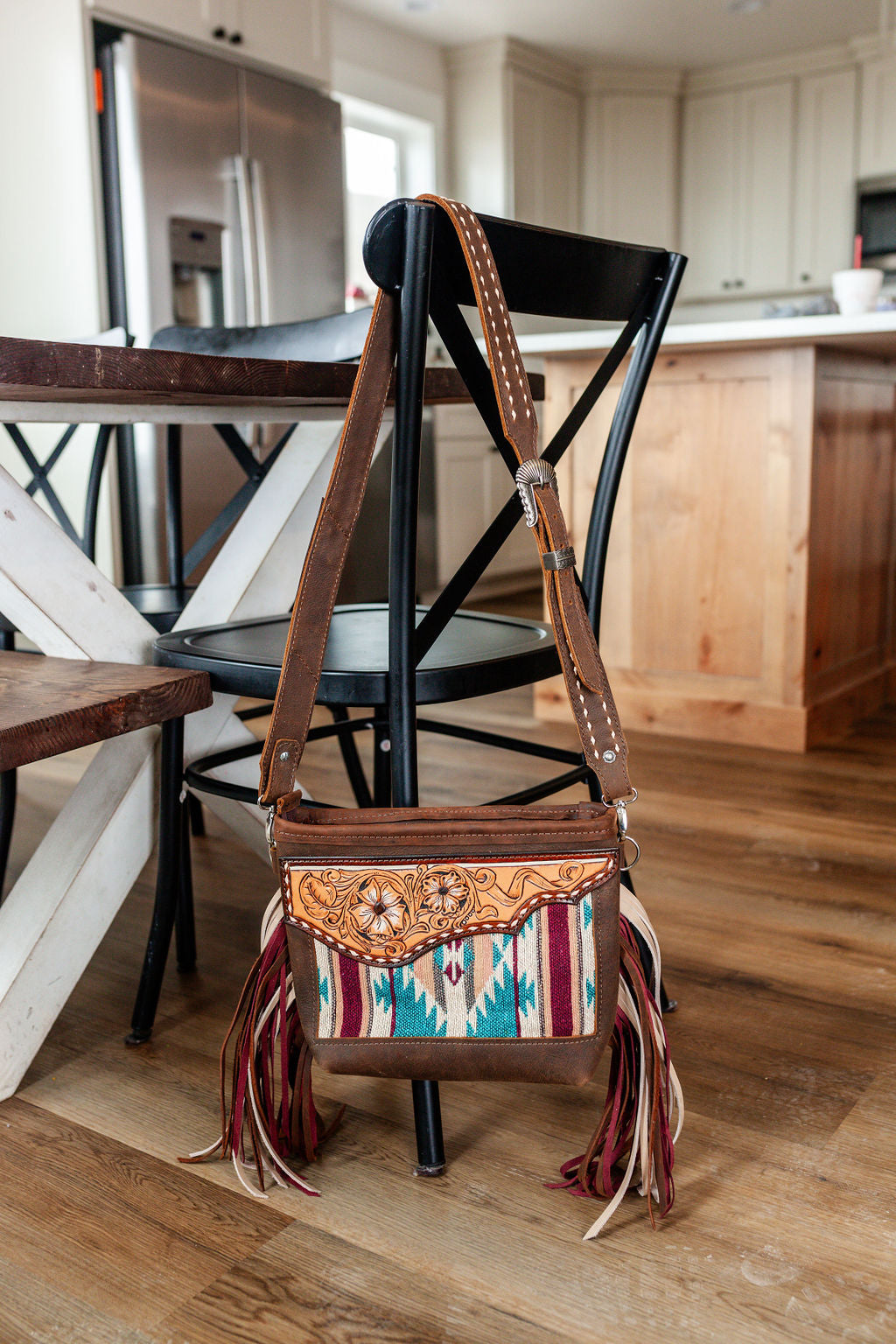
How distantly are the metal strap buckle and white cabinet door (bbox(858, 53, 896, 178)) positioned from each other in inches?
209

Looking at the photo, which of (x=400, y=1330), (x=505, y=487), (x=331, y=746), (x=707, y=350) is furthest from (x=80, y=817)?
(x=505, y=487)

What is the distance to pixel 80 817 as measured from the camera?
130 centimetres

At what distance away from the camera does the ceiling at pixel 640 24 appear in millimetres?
4793

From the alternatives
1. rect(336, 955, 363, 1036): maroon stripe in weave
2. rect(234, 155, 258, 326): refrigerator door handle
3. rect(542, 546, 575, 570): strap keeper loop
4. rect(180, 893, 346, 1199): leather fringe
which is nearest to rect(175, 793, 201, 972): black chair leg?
rect(180, 893, 346, 1199): leather fringe

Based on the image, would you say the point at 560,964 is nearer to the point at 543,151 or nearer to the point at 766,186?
the point at 543,151

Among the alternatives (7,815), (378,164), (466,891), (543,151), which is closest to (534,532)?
(466,891)

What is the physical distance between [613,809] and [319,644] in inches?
10.5

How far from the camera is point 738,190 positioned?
5734 millimetres

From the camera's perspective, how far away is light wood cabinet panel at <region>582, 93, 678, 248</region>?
18.8 feet

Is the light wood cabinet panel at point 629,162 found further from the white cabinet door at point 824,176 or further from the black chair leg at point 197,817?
the black chair leg at point 197,817

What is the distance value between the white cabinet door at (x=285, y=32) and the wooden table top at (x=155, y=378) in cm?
269

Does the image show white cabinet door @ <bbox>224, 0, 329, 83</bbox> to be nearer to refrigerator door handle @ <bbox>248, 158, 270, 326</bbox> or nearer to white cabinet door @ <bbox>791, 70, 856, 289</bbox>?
refrigerator door handle @ <bbox>248, 158, 270, 326</bbox>

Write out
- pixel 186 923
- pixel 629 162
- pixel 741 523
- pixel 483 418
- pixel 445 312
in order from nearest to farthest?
pixel 445 312
pixel 483 418
pixel 186 923
pixel 741 523
pixel 629 162

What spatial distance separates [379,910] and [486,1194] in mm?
321
